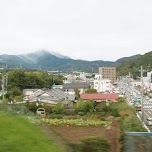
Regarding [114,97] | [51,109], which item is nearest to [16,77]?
[114,97]

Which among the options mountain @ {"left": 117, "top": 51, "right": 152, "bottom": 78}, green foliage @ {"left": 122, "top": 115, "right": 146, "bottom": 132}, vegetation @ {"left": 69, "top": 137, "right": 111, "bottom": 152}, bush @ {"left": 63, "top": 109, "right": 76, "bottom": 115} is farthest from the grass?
mountain @ {"left": 117, "top": 51, "right": 152, "bottom": 78}

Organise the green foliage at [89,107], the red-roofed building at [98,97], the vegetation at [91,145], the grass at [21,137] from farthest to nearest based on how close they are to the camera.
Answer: the red-roofed building at [98,97] < the green foliage at [89,107] < the vegetation at [91,145] < the grass at [21,137]

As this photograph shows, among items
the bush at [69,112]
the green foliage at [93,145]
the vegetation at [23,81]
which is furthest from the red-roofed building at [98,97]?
the green foliage at [93,145]

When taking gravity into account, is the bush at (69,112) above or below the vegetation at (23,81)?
below

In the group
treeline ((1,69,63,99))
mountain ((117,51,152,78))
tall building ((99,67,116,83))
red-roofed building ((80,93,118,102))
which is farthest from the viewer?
tall building ((99,67,116,83))

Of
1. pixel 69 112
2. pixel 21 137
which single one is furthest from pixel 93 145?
pixel 69 112

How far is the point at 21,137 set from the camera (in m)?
1.97

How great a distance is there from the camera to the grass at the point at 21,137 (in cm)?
188

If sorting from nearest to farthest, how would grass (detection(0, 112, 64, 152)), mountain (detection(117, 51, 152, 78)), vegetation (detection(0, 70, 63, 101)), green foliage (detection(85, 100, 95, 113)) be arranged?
grass (detection(0, 112, 64, 152))
green foliage (detection(85, 100, 95, 113))
vegetation (detection(0, 70, 63, 101))
mountain (detection(117, 51, 152, 78))

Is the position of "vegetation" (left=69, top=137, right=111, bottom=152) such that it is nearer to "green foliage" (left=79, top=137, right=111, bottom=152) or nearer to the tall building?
"green foliage" (left=79, top=137, right=111, bottom=152)

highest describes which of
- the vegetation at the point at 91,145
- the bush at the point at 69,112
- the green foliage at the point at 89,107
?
the vegetation at the point at 91,145

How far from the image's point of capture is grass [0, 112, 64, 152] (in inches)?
74.0

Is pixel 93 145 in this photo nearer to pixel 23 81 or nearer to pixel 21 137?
pixel 21 137

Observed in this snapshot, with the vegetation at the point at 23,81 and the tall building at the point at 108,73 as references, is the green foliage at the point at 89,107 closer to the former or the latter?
the vegetation at the point at 23,81
